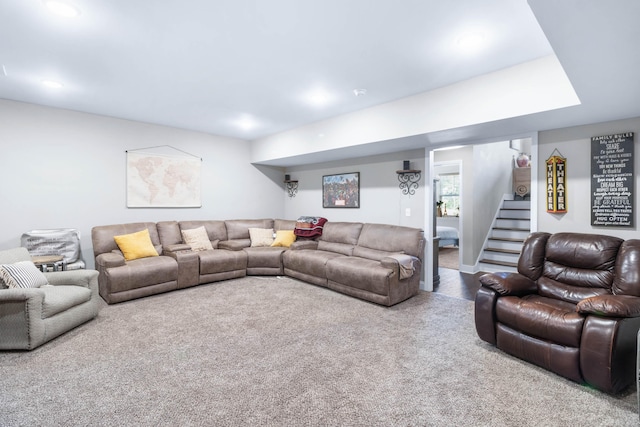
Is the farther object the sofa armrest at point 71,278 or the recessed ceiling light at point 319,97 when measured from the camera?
the recessed ceiling light at point 319,97

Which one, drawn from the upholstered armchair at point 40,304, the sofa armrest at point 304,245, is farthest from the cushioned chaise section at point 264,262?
the upholstered armchair at point 40,304

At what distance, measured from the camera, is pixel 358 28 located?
2289mm

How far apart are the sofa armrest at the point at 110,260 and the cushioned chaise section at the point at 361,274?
8.96ft

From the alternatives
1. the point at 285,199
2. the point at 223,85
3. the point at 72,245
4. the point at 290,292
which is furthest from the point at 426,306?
the point at 72,245

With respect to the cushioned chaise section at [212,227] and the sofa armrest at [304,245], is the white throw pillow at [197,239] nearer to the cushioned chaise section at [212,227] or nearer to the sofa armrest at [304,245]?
the cushioned chaise section at [212,227]

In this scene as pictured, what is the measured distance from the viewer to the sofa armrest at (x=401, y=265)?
3.73 meters

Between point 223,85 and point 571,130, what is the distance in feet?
12.6

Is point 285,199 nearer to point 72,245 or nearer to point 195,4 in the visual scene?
point 72,245

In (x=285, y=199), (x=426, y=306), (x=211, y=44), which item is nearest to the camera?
(x=211, y=44)

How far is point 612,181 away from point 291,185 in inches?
204

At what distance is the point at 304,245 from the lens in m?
5.31

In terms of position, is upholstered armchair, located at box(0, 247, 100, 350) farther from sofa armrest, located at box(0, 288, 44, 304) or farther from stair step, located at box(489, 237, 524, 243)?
stair step, located at box(489, 237, 524, 243)

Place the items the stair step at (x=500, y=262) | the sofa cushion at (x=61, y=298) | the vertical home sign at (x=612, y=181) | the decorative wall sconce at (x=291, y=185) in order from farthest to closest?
1. the decorative wall sconce at (x=291, y=185)
2. the stair step at (x=500, y=262)
3. the vertical home sign at (x=612, y=181)
4. the sofa cushion at (x=61, y=298)

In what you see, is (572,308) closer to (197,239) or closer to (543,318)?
(543,318)
